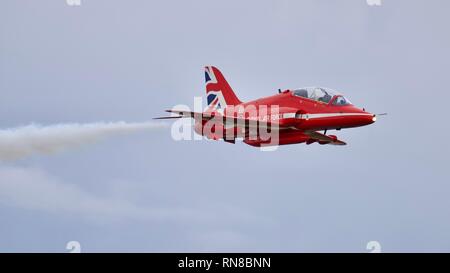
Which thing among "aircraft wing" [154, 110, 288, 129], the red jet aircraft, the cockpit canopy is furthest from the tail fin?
the cockpit canopy

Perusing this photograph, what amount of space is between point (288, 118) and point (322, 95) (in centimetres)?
270

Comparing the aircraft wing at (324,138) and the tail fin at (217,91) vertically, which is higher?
the tail fin at (217,91)

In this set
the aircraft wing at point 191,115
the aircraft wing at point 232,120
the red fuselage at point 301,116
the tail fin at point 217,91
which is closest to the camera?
the aircraft wing at point 191,115

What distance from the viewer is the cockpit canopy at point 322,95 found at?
6525cm

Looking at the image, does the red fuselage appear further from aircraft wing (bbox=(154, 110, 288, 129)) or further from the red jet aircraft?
aircraft wing (bbox=(154, 110, 288, 129))

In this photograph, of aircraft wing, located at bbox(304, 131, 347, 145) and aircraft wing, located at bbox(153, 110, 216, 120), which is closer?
aircraft wing, located at bbox(153, 110, 216, 120)

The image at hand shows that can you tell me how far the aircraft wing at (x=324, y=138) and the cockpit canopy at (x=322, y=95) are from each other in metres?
2.61

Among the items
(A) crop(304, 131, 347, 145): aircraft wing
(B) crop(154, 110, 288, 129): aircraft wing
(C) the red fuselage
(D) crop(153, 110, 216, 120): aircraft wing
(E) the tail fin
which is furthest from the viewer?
(E) the tail fin

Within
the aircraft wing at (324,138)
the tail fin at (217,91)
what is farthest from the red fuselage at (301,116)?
the tail fin at (217,91)

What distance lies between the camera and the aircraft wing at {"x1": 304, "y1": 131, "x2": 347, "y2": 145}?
67.9m

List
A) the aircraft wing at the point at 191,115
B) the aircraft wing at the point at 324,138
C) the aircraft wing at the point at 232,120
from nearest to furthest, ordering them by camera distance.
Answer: the aircraft wing at the point at 191,115 < the aircraft wing at the point at 232,120 < the aircraft wing at the point at 324,138

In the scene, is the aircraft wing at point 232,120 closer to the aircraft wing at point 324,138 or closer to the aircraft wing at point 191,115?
the aircraft wing at point 191,115

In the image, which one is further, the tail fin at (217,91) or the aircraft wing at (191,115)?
the tail fin at (217,91)

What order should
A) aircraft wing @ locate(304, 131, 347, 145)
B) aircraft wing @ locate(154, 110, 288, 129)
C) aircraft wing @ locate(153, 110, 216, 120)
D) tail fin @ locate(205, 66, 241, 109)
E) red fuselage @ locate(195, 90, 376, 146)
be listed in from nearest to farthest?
aircraft wing @ locate(153, 110, 216, 120) < red fuselage @ locate(195, 90, 376, 146) < aircraft wing @ locate(154, 110, 288, 129) < aircraft wing @ locate(304, 131, 347, 145) < tail fin @ locate(205, 66, 241, 109)
